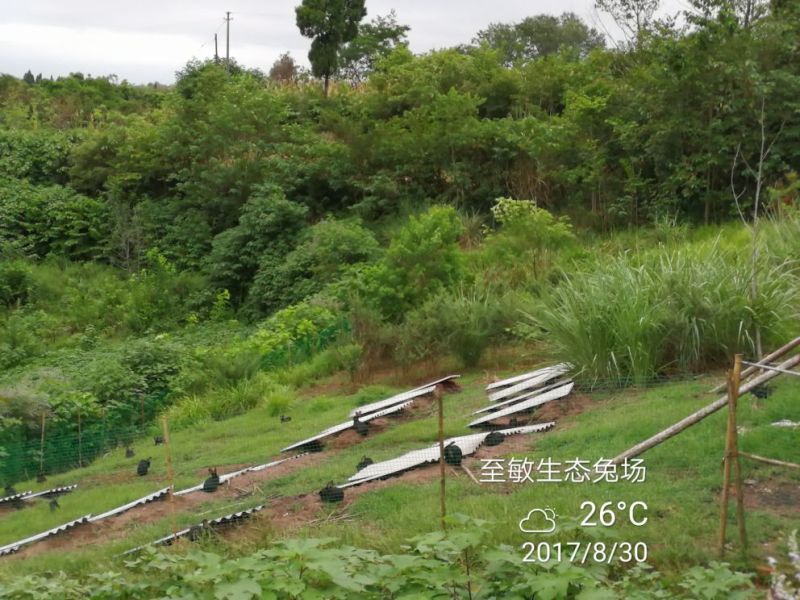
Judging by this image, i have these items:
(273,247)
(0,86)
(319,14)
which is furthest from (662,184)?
(0,86)

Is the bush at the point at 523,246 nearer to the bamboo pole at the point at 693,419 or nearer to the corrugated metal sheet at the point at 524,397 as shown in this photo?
the corrugated metal sheet at the point at 524,397

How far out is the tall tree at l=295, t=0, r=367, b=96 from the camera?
2536cm

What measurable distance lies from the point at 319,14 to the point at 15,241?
987 centimetres

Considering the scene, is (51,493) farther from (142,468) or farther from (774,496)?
(774,496)

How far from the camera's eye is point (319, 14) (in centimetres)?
2522

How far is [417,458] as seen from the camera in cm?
688

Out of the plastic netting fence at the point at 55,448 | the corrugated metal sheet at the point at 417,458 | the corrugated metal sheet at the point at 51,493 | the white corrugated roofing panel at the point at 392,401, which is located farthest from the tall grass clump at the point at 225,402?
the corrugated metal sheet at the point at 417,458

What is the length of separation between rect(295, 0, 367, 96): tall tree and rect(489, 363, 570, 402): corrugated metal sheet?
18.2m

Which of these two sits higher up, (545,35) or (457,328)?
(545,35)

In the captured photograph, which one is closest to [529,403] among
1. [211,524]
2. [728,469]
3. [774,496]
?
[774,496]

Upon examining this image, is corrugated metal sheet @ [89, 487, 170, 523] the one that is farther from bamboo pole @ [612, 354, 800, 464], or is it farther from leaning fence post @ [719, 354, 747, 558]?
leaning fence post @ [719, 354, 747, 558]

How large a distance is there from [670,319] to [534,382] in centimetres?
139

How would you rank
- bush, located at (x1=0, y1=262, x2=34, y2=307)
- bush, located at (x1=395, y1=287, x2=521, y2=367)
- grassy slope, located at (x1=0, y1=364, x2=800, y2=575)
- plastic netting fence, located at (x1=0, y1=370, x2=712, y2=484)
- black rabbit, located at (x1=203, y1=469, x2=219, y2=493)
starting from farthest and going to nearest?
bush, located at (x1=0, y1=262, x2=34, y2=307), bush, located at (x1=395, y1=287, x2=521, y2=367), plastic netting fence, located at (x1=0, y1=370, x2=712, y2=484), black rabbit, located at (x1=203, y1=469, x2=219, y2=493), grassy slope, located at (x1=0, y1=364, x2=800, y2=575)

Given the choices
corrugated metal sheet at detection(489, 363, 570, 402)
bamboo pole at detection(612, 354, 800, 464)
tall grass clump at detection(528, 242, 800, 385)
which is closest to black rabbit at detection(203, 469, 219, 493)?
corrugated metal sheet at detection(489, 363, 570, 402)
